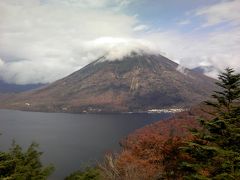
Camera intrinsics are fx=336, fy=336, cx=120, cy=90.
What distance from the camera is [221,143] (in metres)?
18.5

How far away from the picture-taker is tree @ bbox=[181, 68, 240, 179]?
57.7ft

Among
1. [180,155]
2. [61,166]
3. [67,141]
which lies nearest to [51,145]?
[67,141]

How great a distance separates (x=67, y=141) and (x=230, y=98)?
132481 mm

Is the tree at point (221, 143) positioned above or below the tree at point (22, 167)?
above

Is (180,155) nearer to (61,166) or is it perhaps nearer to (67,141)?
(61,166)

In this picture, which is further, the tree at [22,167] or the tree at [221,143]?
the tree at [22,167]

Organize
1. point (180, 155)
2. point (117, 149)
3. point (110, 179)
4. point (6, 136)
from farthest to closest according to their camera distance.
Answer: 1. point (6, 136)
2. point (117, 149)
3. point (110, 179)
4. point (180, 155)

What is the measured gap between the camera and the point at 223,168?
18016mm

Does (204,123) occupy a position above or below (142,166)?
above

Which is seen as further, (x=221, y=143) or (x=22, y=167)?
(x=22, y=167)

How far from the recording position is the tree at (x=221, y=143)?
17.6 meters

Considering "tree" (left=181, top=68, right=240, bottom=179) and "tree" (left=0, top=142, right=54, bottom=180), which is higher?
"tree" (left=181, top=68, right=240, bottom=179)

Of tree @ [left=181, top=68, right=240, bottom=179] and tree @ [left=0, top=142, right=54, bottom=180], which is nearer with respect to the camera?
tree @ [left=181, top=68, right=240, bottom=179]

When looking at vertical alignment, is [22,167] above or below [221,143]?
below
